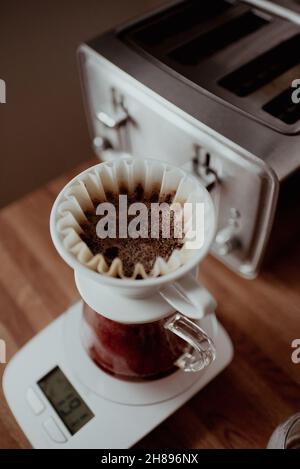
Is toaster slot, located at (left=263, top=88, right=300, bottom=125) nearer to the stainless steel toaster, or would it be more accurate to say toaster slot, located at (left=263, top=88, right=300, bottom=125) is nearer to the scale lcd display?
the stainless steel toaster

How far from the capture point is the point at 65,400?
0.52 m

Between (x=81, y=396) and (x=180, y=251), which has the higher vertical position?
(x=180, y=251)

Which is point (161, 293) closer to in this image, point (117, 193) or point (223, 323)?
point (117, 193)

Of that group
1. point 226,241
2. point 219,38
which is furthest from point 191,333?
point 219,38

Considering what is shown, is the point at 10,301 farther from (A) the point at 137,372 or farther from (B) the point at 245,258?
(B) the point at 245,258

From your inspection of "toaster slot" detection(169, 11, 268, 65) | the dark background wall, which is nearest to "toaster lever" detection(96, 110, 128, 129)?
"toaster slot" detection(169, 11, 268, 65)

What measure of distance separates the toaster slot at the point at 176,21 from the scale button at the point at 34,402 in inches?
18.2

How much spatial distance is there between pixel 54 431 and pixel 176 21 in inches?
22.2

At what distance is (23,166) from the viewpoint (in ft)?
3.16

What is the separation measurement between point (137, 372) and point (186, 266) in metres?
0.21

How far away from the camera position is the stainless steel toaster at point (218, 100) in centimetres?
50

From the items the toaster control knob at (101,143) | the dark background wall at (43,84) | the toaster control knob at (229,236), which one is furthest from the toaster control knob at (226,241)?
the dark background wall at (43,84)

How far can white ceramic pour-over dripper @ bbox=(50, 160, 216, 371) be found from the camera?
340mm

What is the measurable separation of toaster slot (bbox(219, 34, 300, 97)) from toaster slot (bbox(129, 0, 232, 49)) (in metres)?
0.11
